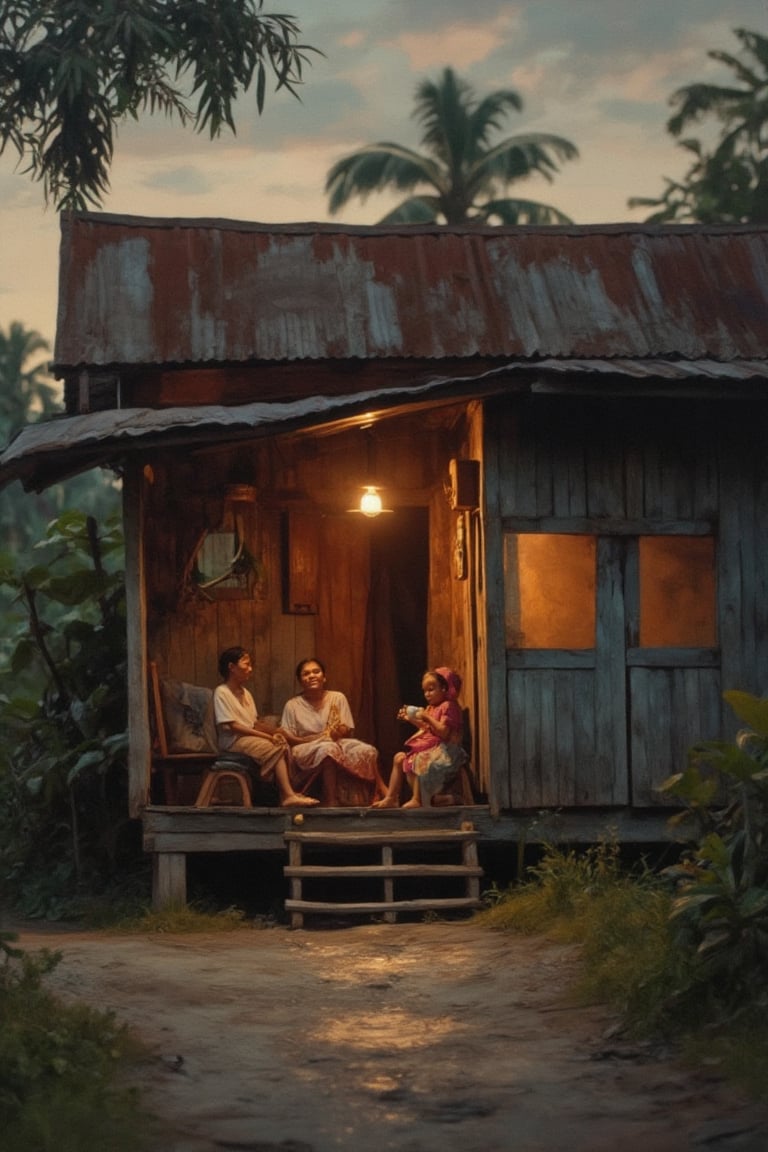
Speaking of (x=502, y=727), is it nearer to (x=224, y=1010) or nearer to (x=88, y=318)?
(x=224, y=1010)

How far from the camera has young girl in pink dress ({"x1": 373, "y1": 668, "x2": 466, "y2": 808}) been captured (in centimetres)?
1152

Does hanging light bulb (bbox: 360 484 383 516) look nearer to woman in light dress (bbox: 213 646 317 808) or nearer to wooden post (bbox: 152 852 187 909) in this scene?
woman in light dress (bbox: 213 646 317 808)

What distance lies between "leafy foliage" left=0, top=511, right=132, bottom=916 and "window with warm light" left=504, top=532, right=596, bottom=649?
308 centimetres

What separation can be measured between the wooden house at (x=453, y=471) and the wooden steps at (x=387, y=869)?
23cm

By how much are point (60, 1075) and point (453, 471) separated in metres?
6.22

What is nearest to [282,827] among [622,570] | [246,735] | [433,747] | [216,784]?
[216,784]

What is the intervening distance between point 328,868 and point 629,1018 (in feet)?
12.4

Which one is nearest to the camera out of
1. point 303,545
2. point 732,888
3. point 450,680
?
point 732,888

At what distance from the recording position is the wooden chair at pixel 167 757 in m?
11.8

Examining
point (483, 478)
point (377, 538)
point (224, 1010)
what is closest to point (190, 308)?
point (377, 538)

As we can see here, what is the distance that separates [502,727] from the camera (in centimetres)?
1123

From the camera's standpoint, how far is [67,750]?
13391 mm

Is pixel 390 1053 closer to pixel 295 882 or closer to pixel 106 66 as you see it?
pixel 295 882

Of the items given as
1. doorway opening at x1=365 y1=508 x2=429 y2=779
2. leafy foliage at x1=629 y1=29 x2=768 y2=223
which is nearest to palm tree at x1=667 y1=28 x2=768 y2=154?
leafy foliage at x1=629 y1=29 x2=768 y2=223
